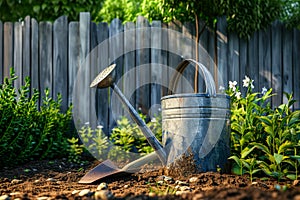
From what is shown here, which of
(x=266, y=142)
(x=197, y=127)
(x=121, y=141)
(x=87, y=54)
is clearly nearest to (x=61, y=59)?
(x=87, y=54)

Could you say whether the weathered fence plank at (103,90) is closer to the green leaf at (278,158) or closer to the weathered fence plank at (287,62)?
the weathered fence plank at (287,62)

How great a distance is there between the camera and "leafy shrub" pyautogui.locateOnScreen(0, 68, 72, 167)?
3.40 m

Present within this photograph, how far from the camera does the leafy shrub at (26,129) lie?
134 inches

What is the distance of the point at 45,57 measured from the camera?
4473 millimetres

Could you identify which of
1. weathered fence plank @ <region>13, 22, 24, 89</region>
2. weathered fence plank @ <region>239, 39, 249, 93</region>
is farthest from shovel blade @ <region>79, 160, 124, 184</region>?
weathered fence plank @ <region>239, 39, 249, 93</region>

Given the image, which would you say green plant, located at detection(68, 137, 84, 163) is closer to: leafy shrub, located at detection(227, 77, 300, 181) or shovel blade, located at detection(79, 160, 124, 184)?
shovel blade, located at detection(79, 160, 124, 184)

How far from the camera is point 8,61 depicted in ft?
14.7

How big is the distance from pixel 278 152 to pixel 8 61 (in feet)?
9.69

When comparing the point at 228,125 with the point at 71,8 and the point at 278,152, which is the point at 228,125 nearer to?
the point at 278,152

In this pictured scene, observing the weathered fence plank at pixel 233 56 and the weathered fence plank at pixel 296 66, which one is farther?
the weathered fence plank at pixel 296 66

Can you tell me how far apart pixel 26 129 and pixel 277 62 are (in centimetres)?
274

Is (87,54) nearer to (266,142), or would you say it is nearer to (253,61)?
(253,61)

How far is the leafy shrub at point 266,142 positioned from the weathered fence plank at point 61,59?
2013mm

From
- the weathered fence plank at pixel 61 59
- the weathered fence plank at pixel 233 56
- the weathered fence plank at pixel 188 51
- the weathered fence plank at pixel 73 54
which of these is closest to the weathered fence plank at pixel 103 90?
the weathered fence plank at pixel 73 54
